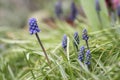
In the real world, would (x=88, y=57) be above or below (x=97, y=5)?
below

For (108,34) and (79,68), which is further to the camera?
(108,34)

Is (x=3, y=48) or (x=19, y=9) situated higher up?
(x=19, y=9)

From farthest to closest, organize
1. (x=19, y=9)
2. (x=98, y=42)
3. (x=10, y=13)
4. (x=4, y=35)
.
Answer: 1. (x=19, y=9)
2. (x=10, y=13)
3. (x=4, y=35)
4. (x=98, y=42)

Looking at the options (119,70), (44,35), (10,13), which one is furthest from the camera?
(10,13)

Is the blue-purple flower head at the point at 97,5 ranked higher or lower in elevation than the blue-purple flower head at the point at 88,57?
higher

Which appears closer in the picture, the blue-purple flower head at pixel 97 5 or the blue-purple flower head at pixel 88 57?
the blue-purple flower head at pixel 88 57

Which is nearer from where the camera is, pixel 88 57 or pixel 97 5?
pixel 88 57

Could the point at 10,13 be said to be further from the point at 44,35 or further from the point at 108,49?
the point at 108,49

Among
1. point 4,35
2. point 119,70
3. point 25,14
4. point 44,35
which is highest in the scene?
point 25,14

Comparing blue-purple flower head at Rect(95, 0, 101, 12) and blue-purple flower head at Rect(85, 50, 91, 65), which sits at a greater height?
blue-purple flower head at Rect(95, 0, 101, 12)

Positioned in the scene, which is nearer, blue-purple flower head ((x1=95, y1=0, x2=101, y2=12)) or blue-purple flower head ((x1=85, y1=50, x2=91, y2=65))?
blue-purple flower head ((x1=85, y1=50, x2=91, y2=65))

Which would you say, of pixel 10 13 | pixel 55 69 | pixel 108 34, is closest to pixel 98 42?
pixel 108 34
